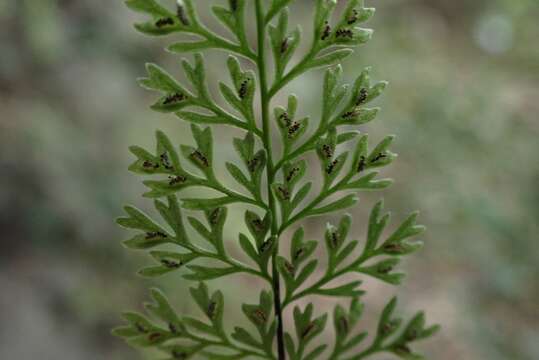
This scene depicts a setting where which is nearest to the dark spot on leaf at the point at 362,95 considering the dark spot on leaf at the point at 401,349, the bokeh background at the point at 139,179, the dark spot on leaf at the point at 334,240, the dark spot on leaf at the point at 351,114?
the dark spot on leaf at the point at 351,114

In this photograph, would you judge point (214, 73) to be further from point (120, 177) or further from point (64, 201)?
point (64, 201)

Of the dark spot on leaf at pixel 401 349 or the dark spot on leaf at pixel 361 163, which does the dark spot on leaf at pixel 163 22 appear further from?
the dark spot on leaf at pixel 401 349

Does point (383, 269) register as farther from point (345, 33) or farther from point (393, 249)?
point (345, 33)

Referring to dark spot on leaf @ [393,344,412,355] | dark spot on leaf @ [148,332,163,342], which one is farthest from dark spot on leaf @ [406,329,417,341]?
dark spot on leaf @ [148,332,163,342]

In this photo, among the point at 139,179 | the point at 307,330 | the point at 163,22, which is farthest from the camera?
the point at 139,179

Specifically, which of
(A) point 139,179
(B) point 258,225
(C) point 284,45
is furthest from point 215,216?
(A) point 139,179

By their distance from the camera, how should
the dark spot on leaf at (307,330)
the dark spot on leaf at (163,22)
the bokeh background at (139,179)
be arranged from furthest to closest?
1. the bokeh background at (139,179)
2. the dark spot on leaf at (307,330)
3. the dark spot on leaf at (163,22)

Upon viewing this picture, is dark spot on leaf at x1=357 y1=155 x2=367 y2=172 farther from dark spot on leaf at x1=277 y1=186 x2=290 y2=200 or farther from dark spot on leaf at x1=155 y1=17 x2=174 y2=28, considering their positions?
dark spot on leaf at x1=155 y1=17 x2=174 y2=28

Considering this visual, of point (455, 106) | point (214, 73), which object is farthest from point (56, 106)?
point (455, 106)
